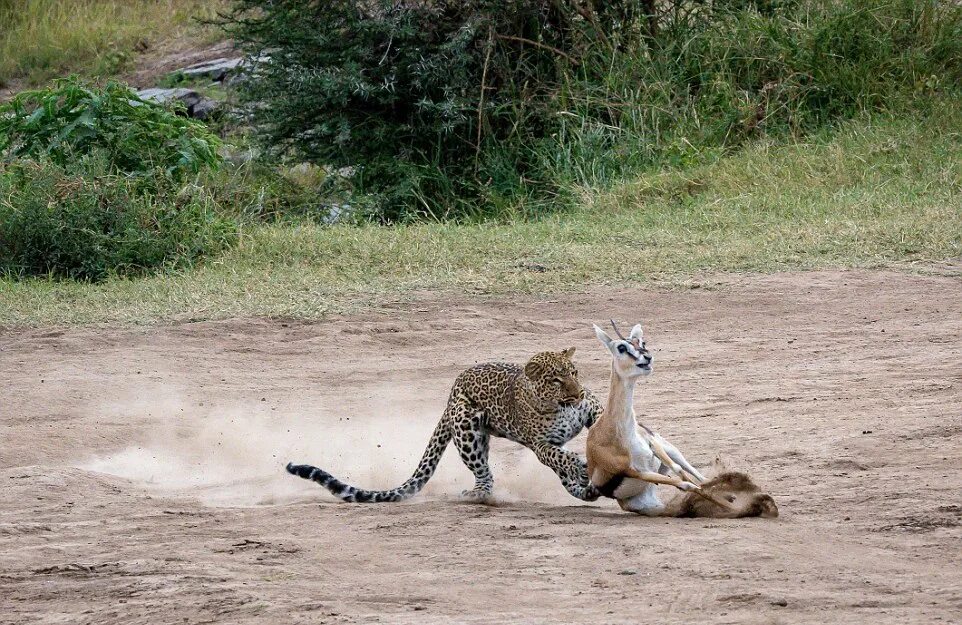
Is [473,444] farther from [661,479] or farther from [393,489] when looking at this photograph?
[661,479]

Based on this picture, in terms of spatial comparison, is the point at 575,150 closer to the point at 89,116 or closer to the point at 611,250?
the point at 611,250

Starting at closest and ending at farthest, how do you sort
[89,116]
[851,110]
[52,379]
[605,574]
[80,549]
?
[605,574] → [80,549] → [52,379] → [89,116] → [851,110]

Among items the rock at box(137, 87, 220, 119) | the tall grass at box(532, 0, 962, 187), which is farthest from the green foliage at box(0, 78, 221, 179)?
the rock at box(137, 87, 220, 119)

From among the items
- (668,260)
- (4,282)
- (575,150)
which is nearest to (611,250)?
(668,260)

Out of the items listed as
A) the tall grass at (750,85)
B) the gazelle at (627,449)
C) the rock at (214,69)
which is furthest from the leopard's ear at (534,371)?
the rock at (214,69)

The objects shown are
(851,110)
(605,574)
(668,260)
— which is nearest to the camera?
(605,574)

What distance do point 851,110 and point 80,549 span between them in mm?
9274

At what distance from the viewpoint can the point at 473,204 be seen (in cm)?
1256

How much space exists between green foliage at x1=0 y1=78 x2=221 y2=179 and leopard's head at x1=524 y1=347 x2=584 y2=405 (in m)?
6.18

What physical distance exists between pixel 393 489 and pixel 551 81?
8108 millimetres

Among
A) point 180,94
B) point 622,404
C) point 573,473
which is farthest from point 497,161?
point 622,404

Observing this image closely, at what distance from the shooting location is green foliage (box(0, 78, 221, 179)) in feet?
35.6

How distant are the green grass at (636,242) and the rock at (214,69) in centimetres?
785

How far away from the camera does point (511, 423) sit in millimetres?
5414
